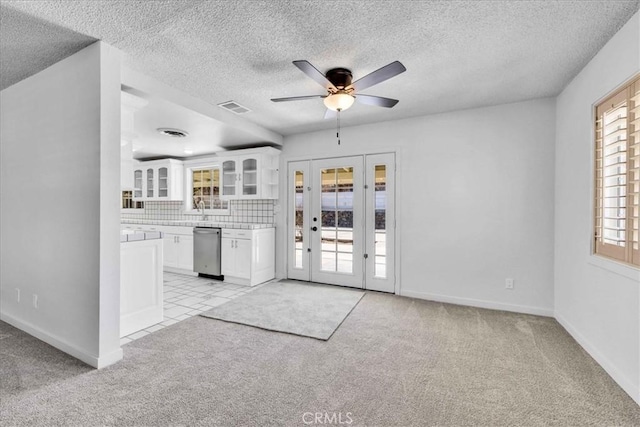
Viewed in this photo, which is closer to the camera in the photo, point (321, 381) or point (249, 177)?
point (321, 381)

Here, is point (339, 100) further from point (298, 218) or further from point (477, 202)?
point (298, 218)

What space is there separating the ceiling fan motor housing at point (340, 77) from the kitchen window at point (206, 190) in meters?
3.84

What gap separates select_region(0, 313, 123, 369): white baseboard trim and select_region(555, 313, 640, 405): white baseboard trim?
351cm

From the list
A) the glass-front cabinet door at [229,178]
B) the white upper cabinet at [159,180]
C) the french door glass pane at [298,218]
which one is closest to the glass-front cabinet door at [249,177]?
the glass-front cabinet door at [229,178]

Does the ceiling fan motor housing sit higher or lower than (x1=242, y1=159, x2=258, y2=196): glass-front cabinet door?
higher

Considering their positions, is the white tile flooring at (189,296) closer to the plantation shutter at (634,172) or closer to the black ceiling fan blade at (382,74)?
the black ceiling fan blade at (382,74)

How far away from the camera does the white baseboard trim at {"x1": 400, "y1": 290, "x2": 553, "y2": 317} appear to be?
3287 millimetres

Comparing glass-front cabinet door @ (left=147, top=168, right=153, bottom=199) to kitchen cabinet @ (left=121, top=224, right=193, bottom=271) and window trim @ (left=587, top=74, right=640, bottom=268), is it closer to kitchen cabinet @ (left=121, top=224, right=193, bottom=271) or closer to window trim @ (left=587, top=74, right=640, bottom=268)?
kitchen cabinet @ (left=121, top=224, right=193, bottom=271)

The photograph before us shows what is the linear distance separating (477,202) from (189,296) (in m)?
3.86

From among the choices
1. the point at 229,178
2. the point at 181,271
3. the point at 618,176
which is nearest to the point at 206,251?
the point at 181,271

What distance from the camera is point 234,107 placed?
11.6 ft

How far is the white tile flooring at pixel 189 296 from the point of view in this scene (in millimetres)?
3062

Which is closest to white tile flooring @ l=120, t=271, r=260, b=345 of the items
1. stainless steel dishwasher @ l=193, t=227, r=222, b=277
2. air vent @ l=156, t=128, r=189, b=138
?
stainless steel dishwasher @ l=193, t=227, r=222, b=277

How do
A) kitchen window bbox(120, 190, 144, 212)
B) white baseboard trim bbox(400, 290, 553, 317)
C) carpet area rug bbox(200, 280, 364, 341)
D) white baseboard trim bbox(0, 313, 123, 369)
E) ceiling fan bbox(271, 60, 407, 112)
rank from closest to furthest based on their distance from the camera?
1. white baseboard trim bbox(0, 313, 123, 369)
2. ceiling fan bbox(271, 60, 407, 112)
3. carpet area rug bbox(200, 280, 364, 341)
4. white baseboard trim bbox(400, 290, 553, 317)
5. kitchen window bbox(120, 190, 144, 212)
